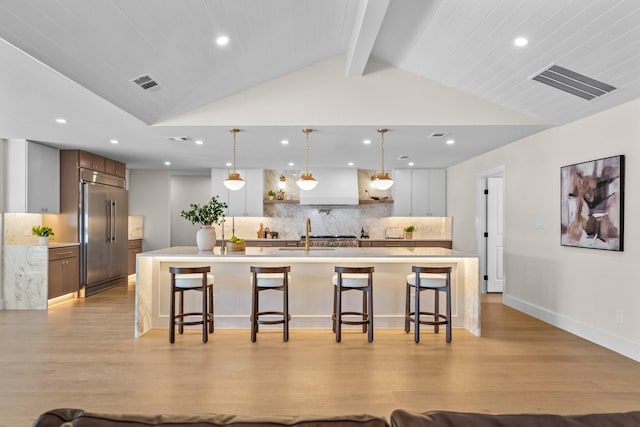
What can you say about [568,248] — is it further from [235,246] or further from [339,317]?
[235,246]

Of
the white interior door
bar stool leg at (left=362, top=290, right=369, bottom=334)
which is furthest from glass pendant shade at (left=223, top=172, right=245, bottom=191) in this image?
the white interior door

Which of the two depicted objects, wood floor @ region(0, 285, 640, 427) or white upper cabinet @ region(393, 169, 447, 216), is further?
white upper cabinet @ region(393, 169, 447, 216)

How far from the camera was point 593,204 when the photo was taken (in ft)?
14.8

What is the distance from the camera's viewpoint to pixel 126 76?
380cm

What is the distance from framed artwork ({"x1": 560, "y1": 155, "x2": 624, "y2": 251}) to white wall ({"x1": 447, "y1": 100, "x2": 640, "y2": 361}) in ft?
0.26

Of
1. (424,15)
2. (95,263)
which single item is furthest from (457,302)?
(95,263)

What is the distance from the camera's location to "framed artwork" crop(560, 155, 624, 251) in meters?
4.16

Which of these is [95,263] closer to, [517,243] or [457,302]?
[457,302]

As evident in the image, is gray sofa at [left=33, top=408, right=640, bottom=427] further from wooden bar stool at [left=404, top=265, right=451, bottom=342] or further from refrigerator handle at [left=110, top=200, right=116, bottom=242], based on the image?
refrigerator handle at [left=110, top=200, right=116, bottom=242]

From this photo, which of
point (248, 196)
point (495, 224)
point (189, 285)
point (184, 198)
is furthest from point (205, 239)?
point (184, 198)

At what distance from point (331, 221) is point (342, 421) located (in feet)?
27.7

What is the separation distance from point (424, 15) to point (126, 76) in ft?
9.00

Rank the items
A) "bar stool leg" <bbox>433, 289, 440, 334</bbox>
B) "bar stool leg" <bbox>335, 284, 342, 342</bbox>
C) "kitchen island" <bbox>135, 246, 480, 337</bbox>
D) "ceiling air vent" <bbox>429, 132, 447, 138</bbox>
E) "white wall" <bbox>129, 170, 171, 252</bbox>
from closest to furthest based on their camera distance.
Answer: "bar stool leg" <bbox>335, 284, 342, 342</bbox>, "bar stool leg" <bbox>433, 289, 440, 334</bbox>, "kitchen island" <bbox>135, 246, 480, 337</bbox>, "ceiling air vent" <bbox>429, 132, 447, 138</bbox>, "white wall" <bbox>129, 170, 171, 252</bbox>

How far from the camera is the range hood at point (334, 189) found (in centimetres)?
898
